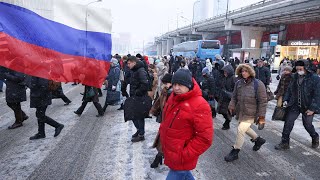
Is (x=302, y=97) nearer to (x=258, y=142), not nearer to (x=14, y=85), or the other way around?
(x=258, y=142)

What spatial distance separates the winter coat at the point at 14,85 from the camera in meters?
6.29

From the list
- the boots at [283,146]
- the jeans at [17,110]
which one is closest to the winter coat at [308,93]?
the boots at [283,146]

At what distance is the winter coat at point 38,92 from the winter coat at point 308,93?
4648 mm

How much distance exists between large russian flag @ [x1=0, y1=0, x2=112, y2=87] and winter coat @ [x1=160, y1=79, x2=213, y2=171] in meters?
1.65

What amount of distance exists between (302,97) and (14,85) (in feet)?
19.6

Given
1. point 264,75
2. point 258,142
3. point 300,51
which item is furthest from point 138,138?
point 300,51

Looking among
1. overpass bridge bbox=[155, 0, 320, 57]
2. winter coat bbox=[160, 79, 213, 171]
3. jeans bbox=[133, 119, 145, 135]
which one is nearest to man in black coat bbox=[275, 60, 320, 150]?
jeans bbox=[133, 119, 145, 135]

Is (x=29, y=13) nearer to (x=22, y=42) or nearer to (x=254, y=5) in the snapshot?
(x=22, y=42)

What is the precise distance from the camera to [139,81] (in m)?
5.54

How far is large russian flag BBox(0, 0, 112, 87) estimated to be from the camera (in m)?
3.15

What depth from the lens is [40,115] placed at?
5676 mm

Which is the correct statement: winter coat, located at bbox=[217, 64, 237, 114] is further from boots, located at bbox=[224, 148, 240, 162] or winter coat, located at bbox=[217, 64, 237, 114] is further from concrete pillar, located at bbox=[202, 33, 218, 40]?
concrete pillar, located at bbox=[202, 33, 218, 40]

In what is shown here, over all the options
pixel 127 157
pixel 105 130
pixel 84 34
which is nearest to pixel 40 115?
pixel 105 130

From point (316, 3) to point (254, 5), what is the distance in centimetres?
1023
